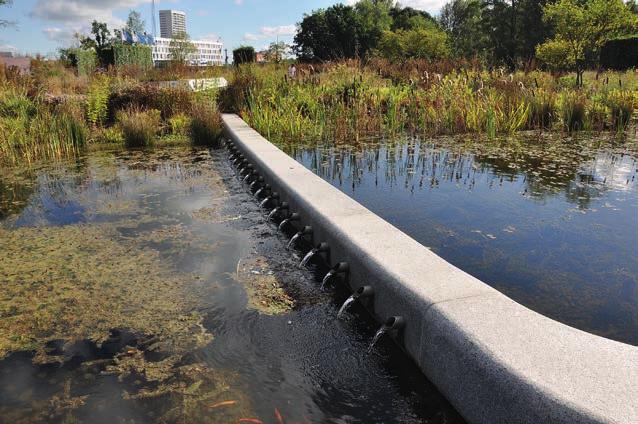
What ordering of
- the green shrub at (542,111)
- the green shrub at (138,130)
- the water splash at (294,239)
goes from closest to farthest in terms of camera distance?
the water splash at (294,239), the green shrub at (138,130), the green shrub at (542,111)

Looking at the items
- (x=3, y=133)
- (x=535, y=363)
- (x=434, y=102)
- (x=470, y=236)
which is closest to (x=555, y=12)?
(x=434, y=102)

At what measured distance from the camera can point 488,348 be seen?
57.6 inches

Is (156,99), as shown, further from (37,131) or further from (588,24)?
(588,24)

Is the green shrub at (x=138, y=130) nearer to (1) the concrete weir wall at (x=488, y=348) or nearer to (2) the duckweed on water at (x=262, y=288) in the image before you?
(2) the duckweed on water at (x=262, y=288)

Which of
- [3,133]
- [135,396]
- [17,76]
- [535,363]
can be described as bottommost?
[135,396]

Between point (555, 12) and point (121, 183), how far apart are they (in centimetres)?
1174

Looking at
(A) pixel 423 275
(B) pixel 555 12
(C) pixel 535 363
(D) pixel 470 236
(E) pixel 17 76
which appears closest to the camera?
(C) pixel 535 363

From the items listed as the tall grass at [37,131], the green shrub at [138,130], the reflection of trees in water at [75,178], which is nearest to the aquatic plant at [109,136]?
the green shrub at [138,130]

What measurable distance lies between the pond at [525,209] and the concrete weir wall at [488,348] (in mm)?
619

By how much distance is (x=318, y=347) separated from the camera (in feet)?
6.89

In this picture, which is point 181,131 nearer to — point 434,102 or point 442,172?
point 434,102

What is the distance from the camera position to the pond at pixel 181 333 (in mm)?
1762

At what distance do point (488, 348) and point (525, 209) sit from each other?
2458 millimetres

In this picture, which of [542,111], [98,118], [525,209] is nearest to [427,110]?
[542,111]
